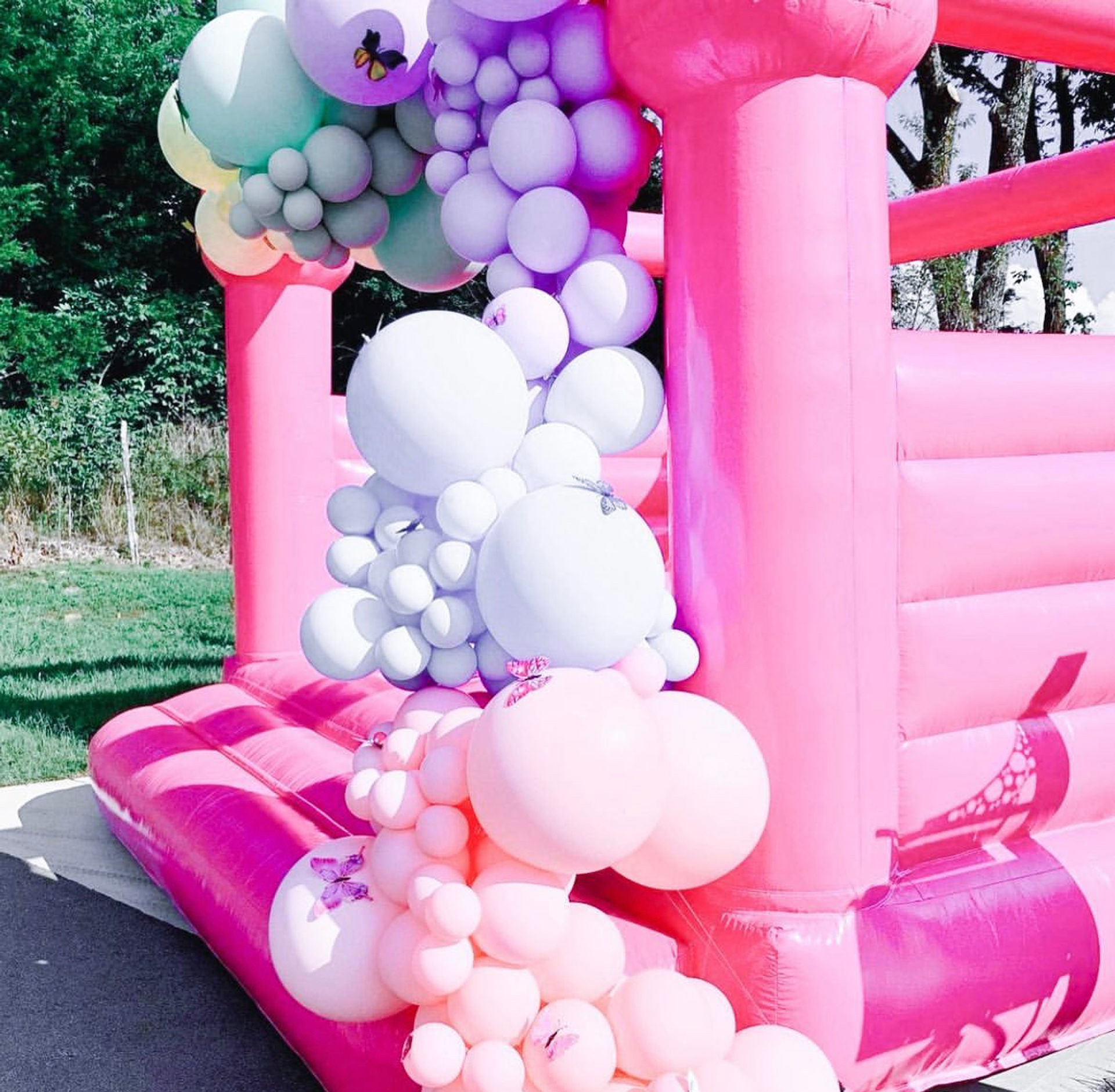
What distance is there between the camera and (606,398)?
6.47ft

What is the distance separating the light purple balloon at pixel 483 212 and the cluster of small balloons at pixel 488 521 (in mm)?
159

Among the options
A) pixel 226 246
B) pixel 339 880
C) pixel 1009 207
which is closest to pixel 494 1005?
pixel 339 880

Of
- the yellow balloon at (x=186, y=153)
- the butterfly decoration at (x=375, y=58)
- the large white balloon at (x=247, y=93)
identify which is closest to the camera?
the butterfly decoration at (x=375, y=58)

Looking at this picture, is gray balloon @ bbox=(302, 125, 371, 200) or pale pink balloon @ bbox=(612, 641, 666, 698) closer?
pale pink balloon @ bbox=(612, 641, 666, 698)

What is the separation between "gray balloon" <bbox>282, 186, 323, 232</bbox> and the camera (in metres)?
2.54

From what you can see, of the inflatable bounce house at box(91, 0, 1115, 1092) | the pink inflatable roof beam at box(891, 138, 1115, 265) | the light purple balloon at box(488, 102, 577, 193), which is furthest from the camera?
the pink inflatable roof beam at box(891, 138, 1115, 265)

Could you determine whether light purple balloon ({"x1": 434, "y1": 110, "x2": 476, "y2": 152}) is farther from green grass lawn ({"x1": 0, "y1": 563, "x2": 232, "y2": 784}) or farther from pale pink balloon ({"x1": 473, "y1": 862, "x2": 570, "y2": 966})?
green grass lawn ({"x1": 0, "y1": 563, "x2": 232, "y2": 784})

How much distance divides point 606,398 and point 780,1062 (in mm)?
1005

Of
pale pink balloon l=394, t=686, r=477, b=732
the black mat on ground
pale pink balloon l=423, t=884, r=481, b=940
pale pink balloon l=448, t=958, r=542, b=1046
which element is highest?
pale pink balloon l=394, t=686, r=477, b=732

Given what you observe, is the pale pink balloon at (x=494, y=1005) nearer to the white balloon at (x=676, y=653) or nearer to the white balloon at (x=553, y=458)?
the white balloon at (x=676, y=653)

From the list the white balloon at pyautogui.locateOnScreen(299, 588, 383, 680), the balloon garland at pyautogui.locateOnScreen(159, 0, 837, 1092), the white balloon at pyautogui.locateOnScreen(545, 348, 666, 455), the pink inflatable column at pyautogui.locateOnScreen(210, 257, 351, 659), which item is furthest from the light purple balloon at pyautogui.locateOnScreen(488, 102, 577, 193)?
the pink inflatable column at pyautogui.locateOnScreen(210, 257, 351, 659)

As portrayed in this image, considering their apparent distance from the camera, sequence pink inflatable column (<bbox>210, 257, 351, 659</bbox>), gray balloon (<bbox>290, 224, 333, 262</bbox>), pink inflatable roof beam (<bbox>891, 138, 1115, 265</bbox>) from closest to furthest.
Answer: gray balloon (<bbox>290, 224, 333, 262</bbox>) → pink inflatable roof beam (<bbox>891, 138, 1115, 265</bbox>) → pink inflatable column (<bbox>210, 257, 351, 659</bbox>)

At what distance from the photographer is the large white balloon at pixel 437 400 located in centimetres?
182

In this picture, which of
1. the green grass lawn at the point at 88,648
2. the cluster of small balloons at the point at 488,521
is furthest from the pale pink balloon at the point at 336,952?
the green grass lawn at the point at 88,648
